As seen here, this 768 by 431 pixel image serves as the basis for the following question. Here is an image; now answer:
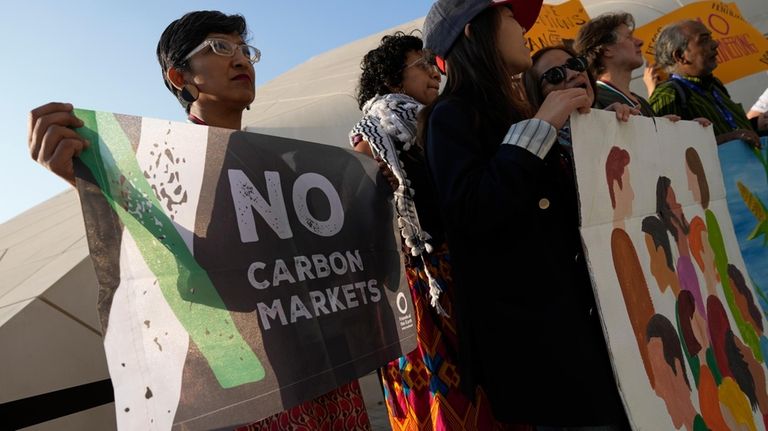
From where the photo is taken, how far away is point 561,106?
167 centimetres

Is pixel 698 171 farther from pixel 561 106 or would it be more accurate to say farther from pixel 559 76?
pixel 561 106

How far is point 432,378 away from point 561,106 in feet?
2.46

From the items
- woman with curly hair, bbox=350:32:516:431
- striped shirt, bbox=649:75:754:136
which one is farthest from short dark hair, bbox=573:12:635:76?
woman with curly hair, bbox=350:32:516:431

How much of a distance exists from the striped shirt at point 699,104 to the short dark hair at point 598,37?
37cm

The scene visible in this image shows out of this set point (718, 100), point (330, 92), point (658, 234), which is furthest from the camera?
point (330, 92)

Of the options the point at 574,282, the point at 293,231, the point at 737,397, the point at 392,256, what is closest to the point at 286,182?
the point at 293,231

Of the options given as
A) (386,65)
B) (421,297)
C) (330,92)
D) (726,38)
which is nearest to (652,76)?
(726,38)

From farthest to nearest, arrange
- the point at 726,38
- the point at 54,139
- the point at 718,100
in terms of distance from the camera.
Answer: the point at 726,38 < the point at 718,100 < the point at 54,139

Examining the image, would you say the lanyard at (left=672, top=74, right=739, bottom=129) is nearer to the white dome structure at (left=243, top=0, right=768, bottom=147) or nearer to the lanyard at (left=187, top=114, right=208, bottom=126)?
the lanyard at (left=187, top=114, right=208, bottom=126)

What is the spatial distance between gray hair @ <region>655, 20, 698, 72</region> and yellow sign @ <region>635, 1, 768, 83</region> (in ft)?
4.48

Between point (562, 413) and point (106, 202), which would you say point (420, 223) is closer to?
point (562, 413)

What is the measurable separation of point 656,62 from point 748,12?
503 cm

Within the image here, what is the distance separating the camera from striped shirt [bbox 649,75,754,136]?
129 inches

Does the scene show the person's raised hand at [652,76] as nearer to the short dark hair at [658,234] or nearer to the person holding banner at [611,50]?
the person holding banner at [611,50]
